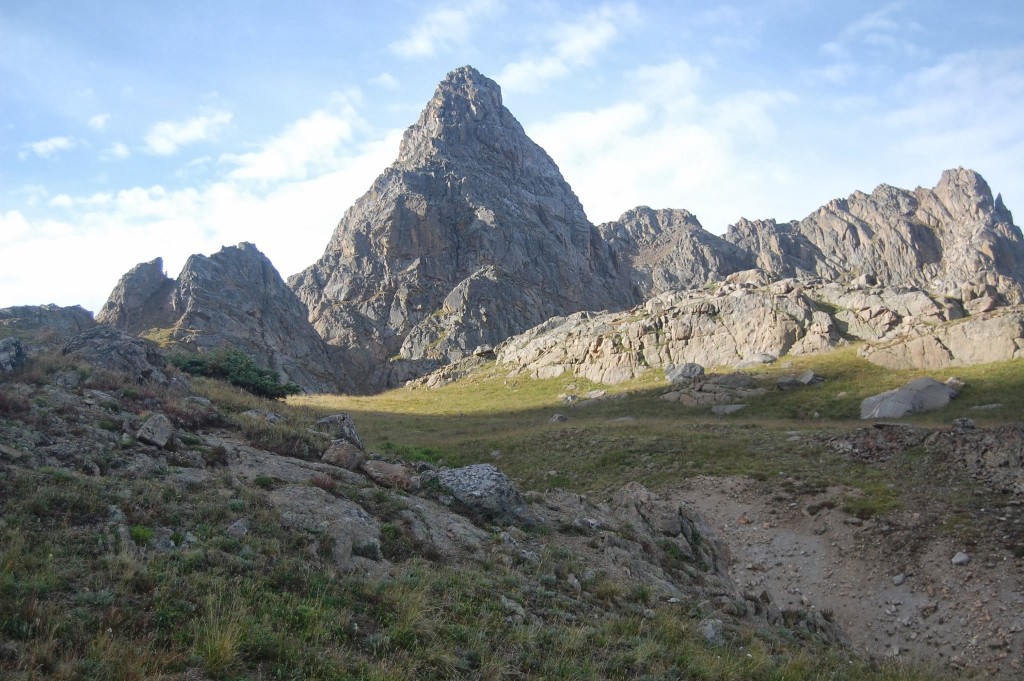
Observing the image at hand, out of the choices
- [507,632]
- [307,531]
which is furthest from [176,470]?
[507,632]

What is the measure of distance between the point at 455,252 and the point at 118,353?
137 metres

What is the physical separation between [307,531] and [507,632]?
445 cm

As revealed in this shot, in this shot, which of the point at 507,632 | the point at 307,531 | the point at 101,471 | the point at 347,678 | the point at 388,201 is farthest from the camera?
the point at 388,201

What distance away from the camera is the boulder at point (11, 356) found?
18.5m

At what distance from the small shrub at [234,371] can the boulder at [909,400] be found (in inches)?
1682

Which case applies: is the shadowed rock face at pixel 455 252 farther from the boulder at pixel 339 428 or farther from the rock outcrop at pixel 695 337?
the boulder at pixel 339 428

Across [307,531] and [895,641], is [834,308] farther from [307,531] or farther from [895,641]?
[307,531]

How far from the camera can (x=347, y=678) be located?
7.54 meters

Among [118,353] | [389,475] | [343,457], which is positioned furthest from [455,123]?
[389,475]

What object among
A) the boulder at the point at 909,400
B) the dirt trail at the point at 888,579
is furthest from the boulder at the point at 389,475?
the boulder at the point at 909,400

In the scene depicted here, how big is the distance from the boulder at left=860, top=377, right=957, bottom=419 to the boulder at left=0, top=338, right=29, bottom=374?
166 ft

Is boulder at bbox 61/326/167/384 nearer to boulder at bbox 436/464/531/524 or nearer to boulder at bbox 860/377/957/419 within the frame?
boulder at bbox 436/464/531/524

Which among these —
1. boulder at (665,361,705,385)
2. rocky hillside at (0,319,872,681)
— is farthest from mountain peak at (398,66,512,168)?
rocky hillside at (0,319,872,681)

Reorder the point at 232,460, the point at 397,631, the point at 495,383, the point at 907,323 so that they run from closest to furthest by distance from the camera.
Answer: the point at 397,631 → the point at 232,460 → the point at 907,323 → the point at 495,383
